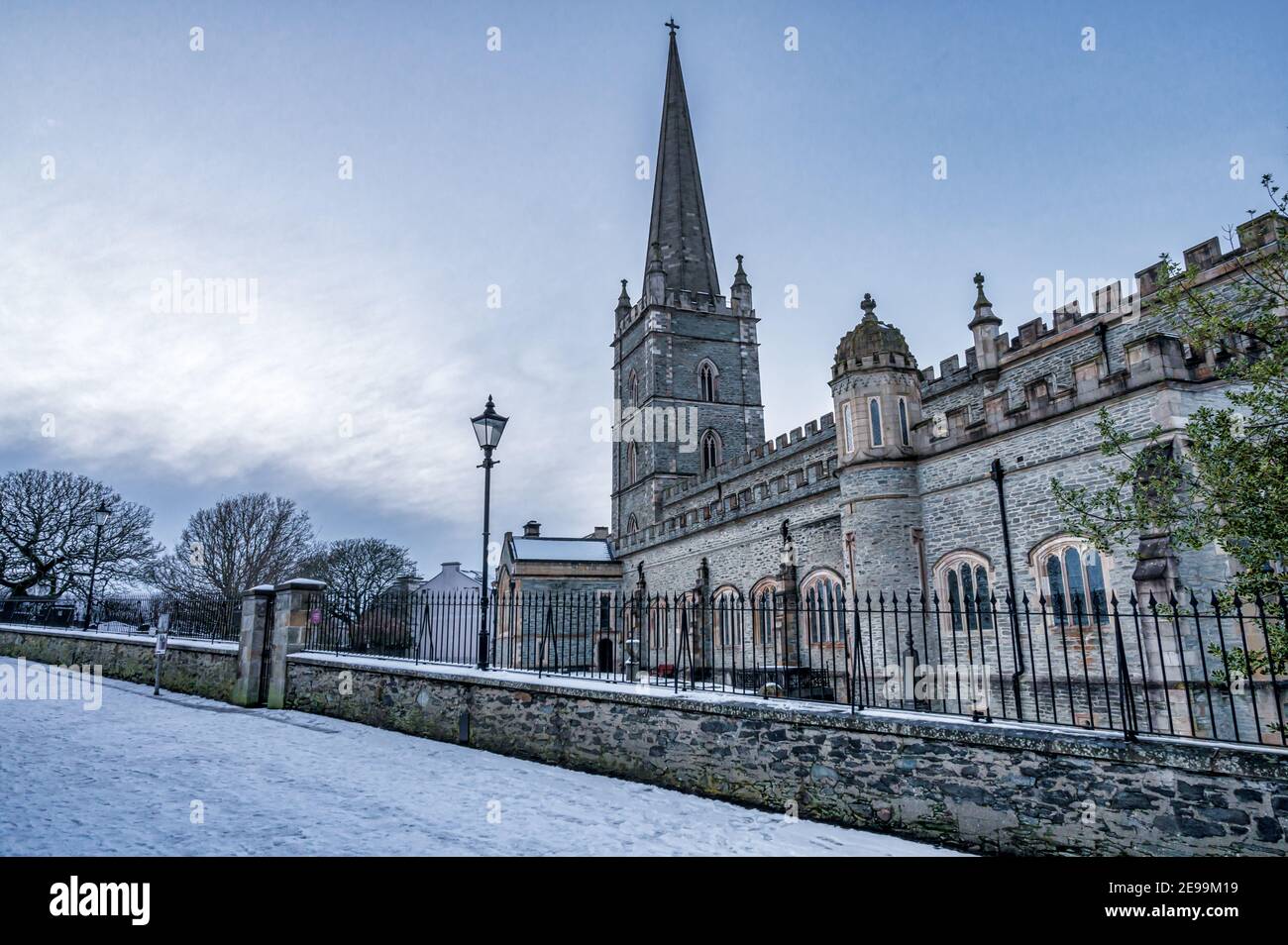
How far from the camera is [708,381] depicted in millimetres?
41469

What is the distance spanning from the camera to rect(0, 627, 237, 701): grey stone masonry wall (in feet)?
50.0

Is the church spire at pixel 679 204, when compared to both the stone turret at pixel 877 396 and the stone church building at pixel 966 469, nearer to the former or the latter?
the stone church building at pixel 966 469

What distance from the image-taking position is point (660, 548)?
30078 mm

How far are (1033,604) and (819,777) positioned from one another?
29.6 feet

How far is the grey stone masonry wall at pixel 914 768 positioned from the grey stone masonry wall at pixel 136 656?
7081 millimetres

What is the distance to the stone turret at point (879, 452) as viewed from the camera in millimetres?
16594

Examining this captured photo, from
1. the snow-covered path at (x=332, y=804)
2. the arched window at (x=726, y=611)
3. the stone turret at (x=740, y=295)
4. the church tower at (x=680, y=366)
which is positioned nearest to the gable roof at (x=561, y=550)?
the church tower at (x=680, y=366)

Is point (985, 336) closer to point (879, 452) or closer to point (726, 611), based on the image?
point (879, 452)

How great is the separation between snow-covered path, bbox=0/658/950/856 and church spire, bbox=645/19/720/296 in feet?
121

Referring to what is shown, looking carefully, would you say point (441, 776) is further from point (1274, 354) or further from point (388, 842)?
point (1274, 354)

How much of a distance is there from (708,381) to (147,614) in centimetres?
2831

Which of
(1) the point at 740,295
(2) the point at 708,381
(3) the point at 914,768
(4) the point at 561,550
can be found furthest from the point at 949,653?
(1) the point at 740,295

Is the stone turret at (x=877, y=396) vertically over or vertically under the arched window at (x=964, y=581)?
over

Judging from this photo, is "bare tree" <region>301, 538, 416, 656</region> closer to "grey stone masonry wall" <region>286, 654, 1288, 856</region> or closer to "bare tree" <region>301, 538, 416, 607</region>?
"bare tree" <region>301, 538, 416, 607</region>
